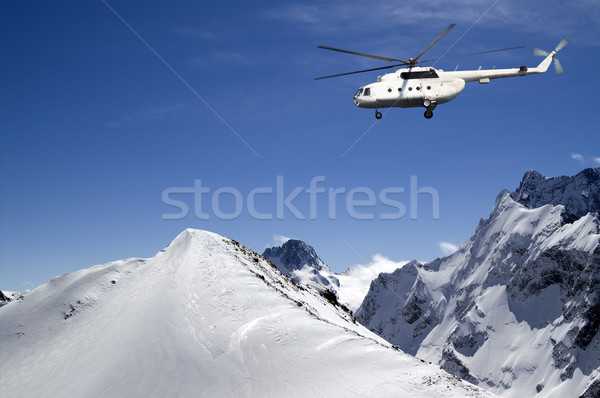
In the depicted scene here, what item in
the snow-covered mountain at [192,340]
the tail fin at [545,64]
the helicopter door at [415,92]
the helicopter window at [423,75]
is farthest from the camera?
the tail fin at [545,64]

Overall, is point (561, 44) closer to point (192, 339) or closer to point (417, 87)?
point (417, 87)

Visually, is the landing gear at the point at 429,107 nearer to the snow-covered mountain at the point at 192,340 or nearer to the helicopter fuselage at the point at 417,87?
the helicopter fuselage at the point at 417,87

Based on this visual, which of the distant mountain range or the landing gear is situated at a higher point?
the landing gear

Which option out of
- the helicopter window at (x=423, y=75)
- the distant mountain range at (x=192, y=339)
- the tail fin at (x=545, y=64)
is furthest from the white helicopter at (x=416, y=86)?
the distant mountain range at (x=192, y=339)

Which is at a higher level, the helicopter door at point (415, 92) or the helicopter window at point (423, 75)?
the helicopter window at point (423, 75)

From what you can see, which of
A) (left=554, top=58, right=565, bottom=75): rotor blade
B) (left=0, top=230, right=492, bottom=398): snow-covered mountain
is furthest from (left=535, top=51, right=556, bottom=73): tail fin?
(left=0, top=230, right=492, bottom=398): snow-covered mountain

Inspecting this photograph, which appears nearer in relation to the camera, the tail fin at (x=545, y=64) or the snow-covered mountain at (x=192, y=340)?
the snow-covered mountain at (x=192, y=340)

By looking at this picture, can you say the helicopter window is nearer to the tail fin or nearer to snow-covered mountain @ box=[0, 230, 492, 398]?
the tail fin

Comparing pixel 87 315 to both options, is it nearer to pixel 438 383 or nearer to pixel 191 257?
pixel 191 257
